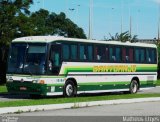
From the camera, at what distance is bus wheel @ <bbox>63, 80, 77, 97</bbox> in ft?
89.4

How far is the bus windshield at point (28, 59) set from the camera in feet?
85.0

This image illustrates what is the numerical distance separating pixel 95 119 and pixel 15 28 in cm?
2718

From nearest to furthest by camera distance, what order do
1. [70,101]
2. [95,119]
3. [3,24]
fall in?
[95,119]
[70,101]
[3,24]

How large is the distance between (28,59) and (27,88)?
55.0 inches

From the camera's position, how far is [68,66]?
1069 inches

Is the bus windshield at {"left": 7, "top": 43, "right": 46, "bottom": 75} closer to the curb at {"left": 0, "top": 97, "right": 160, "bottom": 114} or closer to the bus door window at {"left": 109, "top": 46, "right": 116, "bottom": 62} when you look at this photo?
the curb at {"left": 0, "top": 97, "right": 160, "bottom": 114}

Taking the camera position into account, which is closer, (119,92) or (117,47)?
(117,47)

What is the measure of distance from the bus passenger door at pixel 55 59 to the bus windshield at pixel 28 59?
42 cm

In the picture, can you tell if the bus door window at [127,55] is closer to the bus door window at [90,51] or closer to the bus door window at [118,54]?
the bus door window at [118,54]

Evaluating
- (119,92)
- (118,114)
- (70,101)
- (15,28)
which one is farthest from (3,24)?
(118,114)

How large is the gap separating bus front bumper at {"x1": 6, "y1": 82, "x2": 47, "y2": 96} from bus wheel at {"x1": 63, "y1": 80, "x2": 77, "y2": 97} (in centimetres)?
168

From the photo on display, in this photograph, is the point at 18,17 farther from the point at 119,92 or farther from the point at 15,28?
the point at 119,92

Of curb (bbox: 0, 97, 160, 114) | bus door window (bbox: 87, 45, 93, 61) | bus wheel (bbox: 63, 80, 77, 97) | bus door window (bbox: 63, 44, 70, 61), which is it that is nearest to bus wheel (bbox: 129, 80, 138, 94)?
bus door window (bbox: 87, 45, 93, 61)

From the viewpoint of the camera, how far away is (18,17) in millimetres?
43250
